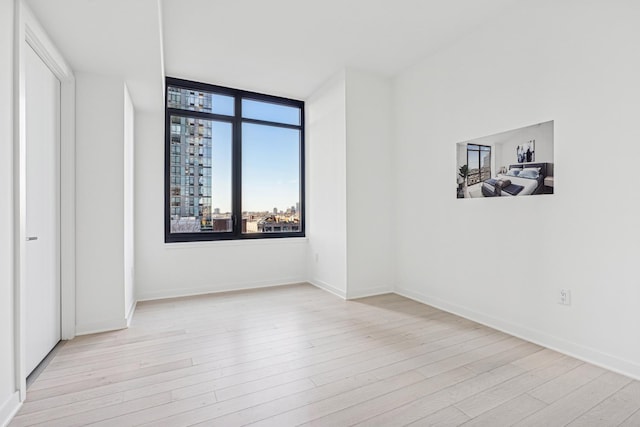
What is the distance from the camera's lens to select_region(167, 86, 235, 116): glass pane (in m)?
4.10

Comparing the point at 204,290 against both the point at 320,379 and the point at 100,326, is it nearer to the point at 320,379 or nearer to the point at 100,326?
the point at 100,326

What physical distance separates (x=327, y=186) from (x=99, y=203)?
2492mm

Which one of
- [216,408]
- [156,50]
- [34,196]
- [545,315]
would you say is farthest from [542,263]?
[34,196]

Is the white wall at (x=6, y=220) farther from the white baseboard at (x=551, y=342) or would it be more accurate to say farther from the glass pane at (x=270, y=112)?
the white baseboard at (x=551, y=342)

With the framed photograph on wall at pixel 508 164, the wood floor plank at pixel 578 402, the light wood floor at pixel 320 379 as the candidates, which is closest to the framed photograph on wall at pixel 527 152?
the framed photograph on wall at pixel 508 164

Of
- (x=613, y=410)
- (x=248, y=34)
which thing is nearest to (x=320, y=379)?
(x=613, y=410)

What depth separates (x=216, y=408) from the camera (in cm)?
171

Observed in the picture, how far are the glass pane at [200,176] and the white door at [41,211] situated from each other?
1.52m

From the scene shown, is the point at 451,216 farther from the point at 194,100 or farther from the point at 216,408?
the point at 194,100

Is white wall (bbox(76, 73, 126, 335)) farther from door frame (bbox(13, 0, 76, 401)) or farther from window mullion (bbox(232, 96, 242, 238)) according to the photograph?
window mullion (bbox(232, 96, 242, 238))

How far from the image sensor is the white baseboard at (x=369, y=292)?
12.5 ft

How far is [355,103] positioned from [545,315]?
2835 millimetres

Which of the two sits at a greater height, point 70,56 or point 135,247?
point 70,56

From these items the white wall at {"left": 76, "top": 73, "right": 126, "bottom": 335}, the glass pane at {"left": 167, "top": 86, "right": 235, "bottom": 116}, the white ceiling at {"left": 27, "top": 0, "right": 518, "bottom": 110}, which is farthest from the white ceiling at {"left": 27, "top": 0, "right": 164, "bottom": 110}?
the glass pane at {"left": 167, "top": 86, "right": 235, "bottom": 116}
